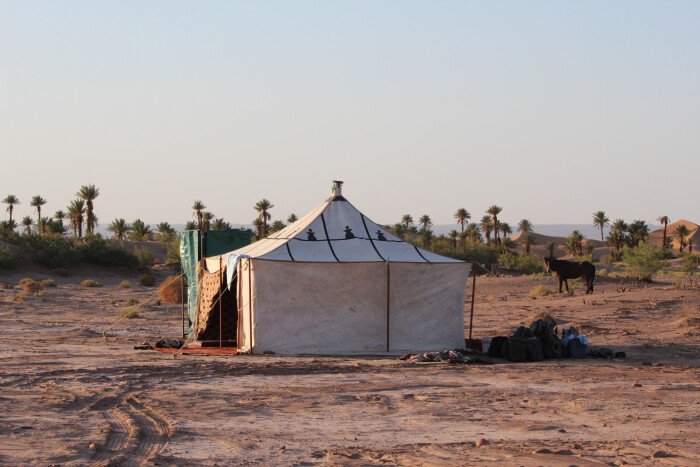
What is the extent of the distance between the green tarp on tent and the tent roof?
204cm

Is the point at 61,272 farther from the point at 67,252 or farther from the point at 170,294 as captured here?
the point at 170,294

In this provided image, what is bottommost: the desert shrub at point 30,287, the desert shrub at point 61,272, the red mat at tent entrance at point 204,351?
the red mat at tent entrance at point 204,351

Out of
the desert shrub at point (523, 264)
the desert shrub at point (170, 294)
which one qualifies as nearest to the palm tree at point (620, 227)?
the desert shrub at point (523, 264)

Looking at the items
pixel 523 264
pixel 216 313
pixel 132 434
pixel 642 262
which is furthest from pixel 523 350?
pixel 523 264

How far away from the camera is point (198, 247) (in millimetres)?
20891

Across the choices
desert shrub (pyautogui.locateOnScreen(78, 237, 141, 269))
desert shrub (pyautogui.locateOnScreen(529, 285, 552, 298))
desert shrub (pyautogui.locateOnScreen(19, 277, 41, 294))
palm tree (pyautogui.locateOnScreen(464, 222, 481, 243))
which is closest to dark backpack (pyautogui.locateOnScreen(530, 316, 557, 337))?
desert shrub (pyautogui.locateOnScreen(529, 285, 552, 298))

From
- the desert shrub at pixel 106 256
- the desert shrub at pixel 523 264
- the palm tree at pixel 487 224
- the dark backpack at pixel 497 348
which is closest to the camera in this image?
the dark backpack at pixel 497 348

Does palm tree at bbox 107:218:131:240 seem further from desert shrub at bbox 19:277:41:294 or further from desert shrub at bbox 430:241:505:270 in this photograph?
desert shrub at bbox 19:277:41:294

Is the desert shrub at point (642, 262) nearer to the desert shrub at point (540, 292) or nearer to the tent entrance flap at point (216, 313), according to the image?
the desert shrub at point (540, 292)

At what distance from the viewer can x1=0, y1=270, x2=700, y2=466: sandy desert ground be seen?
29.5ft

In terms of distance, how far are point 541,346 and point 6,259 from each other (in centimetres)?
3220

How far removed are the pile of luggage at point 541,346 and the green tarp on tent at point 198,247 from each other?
6269 millimetres

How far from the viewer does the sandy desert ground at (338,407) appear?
898 centimetres

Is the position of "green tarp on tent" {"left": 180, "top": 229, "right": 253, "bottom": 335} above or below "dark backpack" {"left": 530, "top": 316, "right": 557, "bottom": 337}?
above
